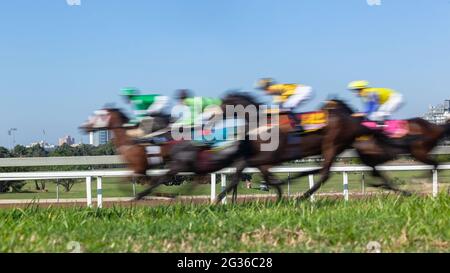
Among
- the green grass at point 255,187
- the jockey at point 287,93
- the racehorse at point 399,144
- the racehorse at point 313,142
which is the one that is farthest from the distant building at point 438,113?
the jockey at point 287,93

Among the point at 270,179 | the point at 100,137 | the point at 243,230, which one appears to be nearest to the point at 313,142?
the point at 270,179

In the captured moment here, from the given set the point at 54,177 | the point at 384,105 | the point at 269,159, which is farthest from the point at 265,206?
the point at 54,177

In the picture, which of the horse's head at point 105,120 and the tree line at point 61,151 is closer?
the horse's head at point 105,120

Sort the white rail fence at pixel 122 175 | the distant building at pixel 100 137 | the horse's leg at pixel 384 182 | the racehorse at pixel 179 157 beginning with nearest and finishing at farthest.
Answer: the racehorse at pixel 179 157 → the horse's leg at pixel 384 182 → the distant building at pixel 100 137 → the white rail fence at pixel 122 175

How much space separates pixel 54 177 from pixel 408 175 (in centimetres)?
535

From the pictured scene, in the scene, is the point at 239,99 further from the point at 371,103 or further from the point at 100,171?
the point at 100,171

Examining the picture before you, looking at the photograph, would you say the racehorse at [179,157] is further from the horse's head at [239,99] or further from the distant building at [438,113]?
the distant building at [438,113]

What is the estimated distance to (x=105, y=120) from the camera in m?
8.07

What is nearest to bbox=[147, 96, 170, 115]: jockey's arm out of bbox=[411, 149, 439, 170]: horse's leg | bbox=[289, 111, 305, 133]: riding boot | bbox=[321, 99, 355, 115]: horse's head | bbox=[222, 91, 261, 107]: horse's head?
bbox=[222, 91, 261, 107]: horse's head

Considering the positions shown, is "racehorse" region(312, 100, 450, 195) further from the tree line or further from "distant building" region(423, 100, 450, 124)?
the tree line

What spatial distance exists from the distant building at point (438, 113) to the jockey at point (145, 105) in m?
3.84

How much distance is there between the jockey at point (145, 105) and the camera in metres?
7.58
